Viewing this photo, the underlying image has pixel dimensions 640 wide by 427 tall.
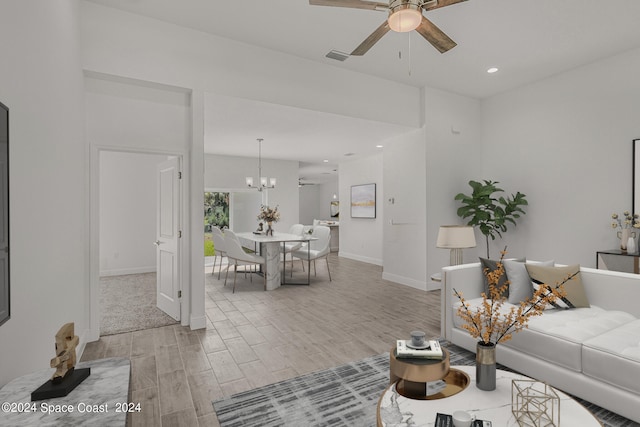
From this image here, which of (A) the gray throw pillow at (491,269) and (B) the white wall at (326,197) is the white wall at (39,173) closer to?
(A) the gray throw pillow at (491,269)

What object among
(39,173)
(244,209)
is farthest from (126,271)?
(39,173)

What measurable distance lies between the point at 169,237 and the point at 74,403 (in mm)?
2904

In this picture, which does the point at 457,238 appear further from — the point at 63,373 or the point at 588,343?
the point at 63,373

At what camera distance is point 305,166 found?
10.0 meters

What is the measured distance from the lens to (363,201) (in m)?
8.70

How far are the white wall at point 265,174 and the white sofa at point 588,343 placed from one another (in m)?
6.05

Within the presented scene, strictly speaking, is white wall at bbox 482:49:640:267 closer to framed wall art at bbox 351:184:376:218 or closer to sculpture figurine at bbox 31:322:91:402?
framed wall art at bbox 351:184:376:218

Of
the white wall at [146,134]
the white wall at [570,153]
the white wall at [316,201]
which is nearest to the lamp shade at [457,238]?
the white wall at [570,153]

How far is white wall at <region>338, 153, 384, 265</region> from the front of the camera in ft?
27.0

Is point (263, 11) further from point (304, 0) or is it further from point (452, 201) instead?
point (452, 201)

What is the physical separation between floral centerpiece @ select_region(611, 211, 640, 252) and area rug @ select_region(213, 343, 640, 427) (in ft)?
8.89

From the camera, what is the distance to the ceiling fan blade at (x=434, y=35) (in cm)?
233

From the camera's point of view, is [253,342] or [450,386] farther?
[253,342]

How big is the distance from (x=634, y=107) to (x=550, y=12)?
190 centimetres
